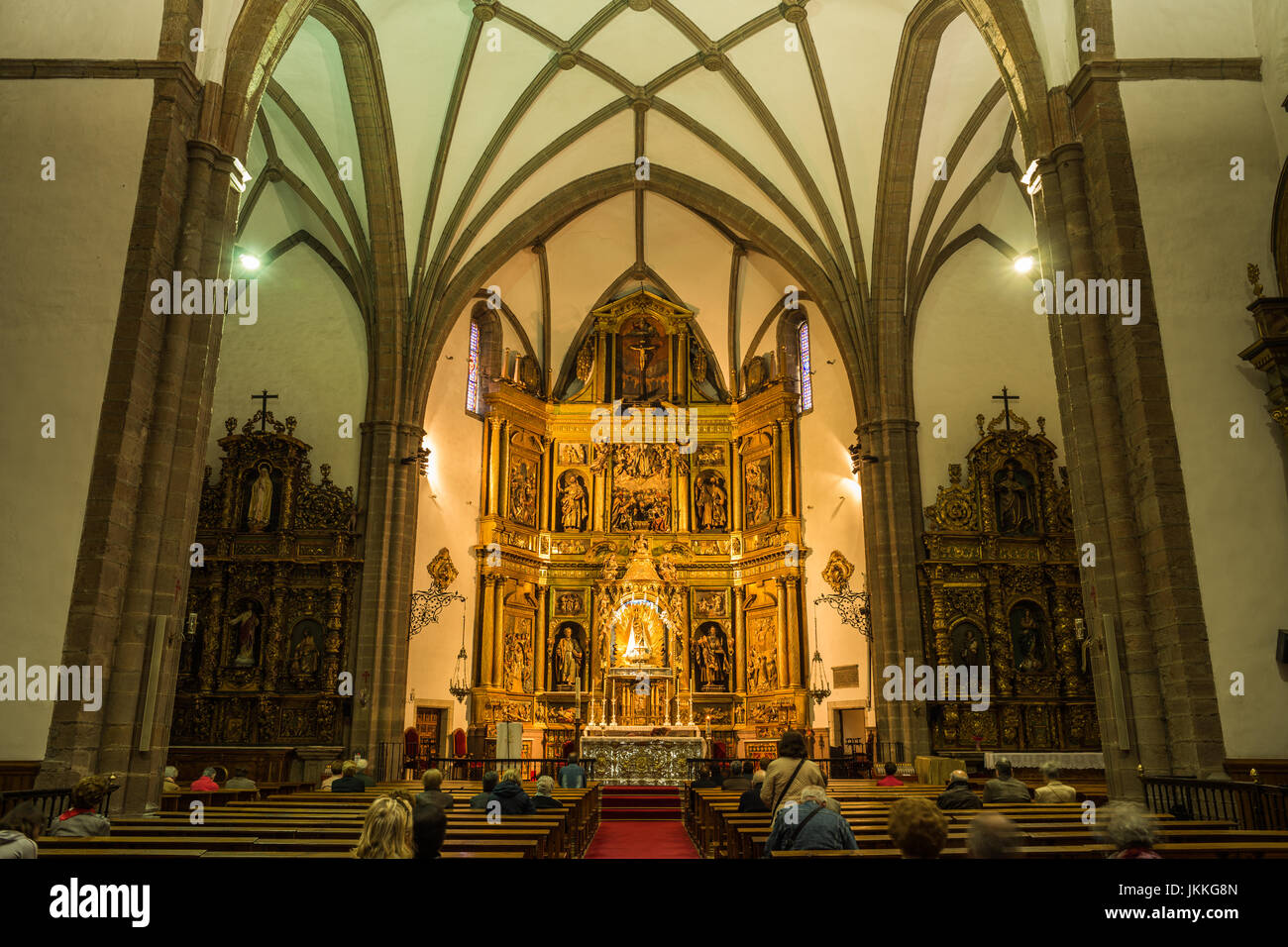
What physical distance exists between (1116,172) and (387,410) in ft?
46.8

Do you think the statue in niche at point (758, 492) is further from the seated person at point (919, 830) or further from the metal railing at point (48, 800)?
the seated person at point (919, 830)

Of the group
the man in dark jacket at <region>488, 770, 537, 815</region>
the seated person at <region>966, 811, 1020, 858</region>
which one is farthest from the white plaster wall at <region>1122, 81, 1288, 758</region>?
the seated person at <region>966, 811, 1020, 858</region>

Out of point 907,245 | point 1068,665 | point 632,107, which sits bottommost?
point 1068,665

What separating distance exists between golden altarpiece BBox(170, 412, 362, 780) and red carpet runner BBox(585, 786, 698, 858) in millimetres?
5620

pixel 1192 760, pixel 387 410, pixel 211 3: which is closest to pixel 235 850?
pixel 1192 760

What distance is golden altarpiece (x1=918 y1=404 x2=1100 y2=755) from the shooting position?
18438 mm

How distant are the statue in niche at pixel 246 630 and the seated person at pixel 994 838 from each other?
59.1 feet

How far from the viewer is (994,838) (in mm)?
3564

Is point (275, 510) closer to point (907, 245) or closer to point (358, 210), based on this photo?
point (358, 210)

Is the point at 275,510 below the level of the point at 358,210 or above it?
below

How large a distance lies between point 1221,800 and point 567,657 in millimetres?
17818
